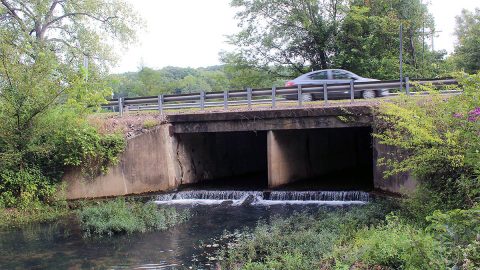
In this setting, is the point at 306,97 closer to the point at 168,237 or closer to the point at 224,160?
the point at 224,160

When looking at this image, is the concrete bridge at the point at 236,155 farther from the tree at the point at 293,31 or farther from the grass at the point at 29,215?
the tree at the point at 293,31

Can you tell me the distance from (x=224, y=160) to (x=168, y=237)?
10357 millimetres

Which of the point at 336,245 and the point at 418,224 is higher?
the point at 418,224

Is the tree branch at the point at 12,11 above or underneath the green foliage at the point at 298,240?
above

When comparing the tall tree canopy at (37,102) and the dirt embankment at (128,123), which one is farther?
the dirt embankment at (128,123)

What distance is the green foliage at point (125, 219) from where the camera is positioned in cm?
1318

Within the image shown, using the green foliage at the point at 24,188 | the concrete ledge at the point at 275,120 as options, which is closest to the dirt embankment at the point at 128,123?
the concrete ledge at the point at 275,120

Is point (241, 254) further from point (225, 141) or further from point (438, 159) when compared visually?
point (225, 141)

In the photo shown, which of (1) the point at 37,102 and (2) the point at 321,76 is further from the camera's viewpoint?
(2) the point at 321,76

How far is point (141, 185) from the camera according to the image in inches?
728

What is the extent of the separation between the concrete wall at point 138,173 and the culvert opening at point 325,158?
175 inches

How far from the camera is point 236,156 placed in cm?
2350

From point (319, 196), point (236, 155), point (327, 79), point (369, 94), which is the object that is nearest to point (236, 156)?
point (236, 155)

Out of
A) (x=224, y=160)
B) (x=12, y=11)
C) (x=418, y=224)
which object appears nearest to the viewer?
(x=418, y=224)
